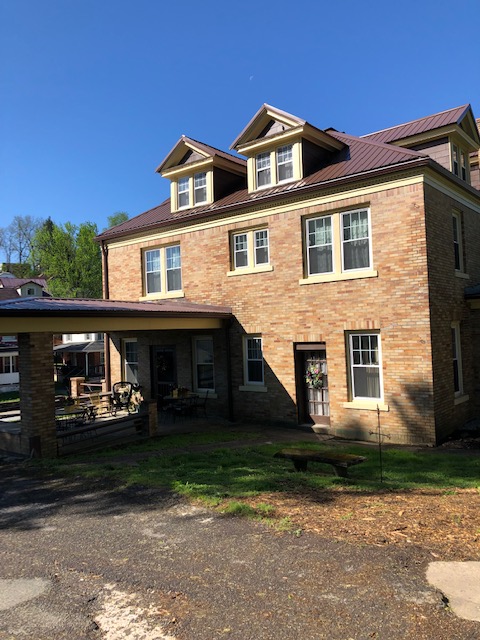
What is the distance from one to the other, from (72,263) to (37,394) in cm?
4063

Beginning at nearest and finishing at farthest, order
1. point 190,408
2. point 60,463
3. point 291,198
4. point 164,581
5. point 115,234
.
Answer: point 164,581
point 60,463
point 291,198
point 190,408
point 115,234

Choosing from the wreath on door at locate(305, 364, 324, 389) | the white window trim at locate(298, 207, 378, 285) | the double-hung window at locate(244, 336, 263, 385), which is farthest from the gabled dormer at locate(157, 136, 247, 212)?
the wreath on door at locate(305, 364, 324, 389)

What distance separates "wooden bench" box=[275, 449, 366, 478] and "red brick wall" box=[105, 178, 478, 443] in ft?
15.2

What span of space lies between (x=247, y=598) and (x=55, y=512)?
3.70 meters

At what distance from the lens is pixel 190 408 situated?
16297 mm

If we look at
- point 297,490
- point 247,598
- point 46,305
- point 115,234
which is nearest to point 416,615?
point 247,598

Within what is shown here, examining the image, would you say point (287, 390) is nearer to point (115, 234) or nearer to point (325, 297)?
point (325, 297)

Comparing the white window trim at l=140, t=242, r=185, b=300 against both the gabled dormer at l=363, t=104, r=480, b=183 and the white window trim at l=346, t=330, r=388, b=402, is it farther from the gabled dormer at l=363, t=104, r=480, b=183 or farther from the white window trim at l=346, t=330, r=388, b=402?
the gabled dormer at l=363, t=104, r=480, b=183

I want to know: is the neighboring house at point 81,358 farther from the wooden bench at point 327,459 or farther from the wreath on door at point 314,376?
the wooden bench at point 327,459

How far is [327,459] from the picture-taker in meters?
8.05

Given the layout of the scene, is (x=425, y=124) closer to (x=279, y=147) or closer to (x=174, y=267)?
(x=279, y=147)

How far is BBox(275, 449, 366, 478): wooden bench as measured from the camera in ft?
26.0

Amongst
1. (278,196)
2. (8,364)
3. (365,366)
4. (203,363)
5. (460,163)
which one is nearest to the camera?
(365,366)

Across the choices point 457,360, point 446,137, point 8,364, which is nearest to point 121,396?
point 457,360
